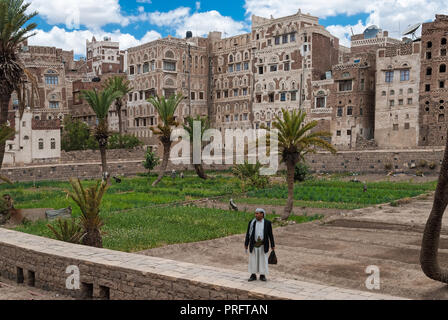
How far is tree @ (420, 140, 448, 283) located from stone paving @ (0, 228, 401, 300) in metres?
2.28

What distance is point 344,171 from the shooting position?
50.6 m

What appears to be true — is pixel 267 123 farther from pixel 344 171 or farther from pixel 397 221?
pixel 397 221

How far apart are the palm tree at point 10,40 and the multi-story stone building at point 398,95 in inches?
1652

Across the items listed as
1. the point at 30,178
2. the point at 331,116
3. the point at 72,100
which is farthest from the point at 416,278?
the point at 72,100

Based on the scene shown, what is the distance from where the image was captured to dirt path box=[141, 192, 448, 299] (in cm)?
1189

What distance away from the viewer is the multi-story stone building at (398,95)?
178 feet

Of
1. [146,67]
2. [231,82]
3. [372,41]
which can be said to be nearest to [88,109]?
[146,67]

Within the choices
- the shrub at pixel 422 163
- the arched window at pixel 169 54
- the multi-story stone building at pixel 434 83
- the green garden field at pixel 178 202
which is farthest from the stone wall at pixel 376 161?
the arched window at pixel 169 54

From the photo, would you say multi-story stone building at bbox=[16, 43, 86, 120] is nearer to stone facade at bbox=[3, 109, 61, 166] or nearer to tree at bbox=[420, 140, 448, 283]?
stone facade at bbox=[3, 109, 61, 166]

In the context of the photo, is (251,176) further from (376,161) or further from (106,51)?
(106,51)

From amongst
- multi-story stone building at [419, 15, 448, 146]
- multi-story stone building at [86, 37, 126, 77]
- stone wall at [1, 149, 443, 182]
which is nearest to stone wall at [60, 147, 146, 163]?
stone wall at [1, 149, 443, 182]
